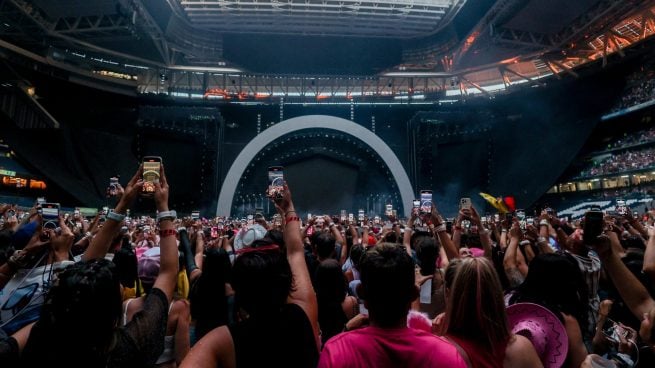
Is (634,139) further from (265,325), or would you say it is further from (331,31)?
(265,325)

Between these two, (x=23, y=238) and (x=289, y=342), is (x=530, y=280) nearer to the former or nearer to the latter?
(x=289, y=342)

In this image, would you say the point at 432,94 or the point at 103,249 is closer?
the point at 103,249

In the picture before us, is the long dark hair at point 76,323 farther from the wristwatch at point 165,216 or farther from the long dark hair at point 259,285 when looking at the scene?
the wristwatch at point 165,216

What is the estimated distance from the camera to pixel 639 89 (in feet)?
74.0

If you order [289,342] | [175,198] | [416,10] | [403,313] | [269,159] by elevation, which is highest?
[416,10]

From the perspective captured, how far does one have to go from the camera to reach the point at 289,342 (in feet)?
5.02

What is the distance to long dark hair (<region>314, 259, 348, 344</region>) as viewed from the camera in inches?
115

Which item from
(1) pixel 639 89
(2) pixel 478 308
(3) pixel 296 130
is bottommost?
(2) pixel 478 308

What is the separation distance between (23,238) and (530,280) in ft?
11.8

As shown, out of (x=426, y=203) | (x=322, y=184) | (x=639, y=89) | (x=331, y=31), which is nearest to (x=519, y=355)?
(x=426, y=203)

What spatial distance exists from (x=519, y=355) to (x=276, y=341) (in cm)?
102

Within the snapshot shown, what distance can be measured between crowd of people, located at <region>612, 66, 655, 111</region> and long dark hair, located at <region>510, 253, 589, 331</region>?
2590 cm

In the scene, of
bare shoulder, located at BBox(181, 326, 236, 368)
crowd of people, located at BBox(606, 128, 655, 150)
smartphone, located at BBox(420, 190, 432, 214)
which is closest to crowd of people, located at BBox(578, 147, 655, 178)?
crowd of people, located at BBox(606, 128, 655, 150)

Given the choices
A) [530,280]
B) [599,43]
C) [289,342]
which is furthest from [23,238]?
[599,43]
